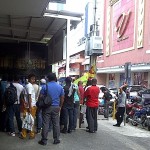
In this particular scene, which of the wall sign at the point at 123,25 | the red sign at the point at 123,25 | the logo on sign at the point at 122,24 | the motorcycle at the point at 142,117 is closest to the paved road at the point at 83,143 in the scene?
the motorcycle at the point at 142,117

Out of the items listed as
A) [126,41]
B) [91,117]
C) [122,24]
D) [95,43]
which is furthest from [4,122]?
[122,24]

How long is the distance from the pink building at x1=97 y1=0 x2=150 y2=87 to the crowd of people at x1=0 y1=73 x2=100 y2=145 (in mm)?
16517

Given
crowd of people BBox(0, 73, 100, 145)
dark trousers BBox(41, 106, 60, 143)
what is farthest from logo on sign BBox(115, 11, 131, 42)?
dark trousers BBox(41, 106, 60, 143)

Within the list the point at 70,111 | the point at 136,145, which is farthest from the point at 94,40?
the point at 136,145

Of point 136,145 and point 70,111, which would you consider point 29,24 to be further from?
point 136,145

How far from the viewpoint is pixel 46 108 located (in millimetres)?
8172

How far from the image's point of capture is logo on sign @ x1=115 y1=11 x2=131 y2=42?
32875mm

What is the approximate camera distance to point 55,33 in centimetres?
1383

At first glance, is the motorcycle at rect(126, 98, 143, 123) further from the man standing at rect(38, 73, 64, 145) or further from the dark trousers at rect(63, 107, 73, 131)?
the man standing at rect(38, 73, 64, 145)

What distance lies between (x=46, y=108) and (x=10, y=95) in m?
1.13

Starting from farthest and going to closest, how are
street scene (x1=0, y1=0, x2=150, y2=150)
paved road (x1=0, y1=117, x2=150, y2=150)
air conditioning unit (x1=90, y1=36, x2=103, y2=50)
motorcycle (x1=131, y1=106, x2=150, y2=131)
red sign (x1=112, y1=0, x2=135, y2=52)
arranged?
red sign (x1=112, y1=0, x2=135, y2=52) → air conditioning unit (x1=90, y1=36, x2=103, y2=50) → motorcycle (x1=131, y1=106, x2=150, y2=131) → street scene (x1=0, y1=0, x2=150, y2=150) → paved road (x1=0, y1=117, x2=150, y2=150)

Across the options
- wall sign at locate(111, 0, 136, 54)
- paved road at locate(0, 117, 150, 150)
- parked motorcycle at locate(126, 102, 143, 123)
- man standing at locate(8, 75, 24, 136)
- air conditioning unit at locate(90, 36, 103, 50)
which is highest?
wall sign at locate(111, 0, 136, 54)

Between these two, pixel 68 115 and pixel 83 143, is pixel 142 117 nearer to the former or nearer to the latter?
pixel 68 115

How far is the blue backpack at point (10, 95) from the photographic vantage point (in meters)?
8.67
